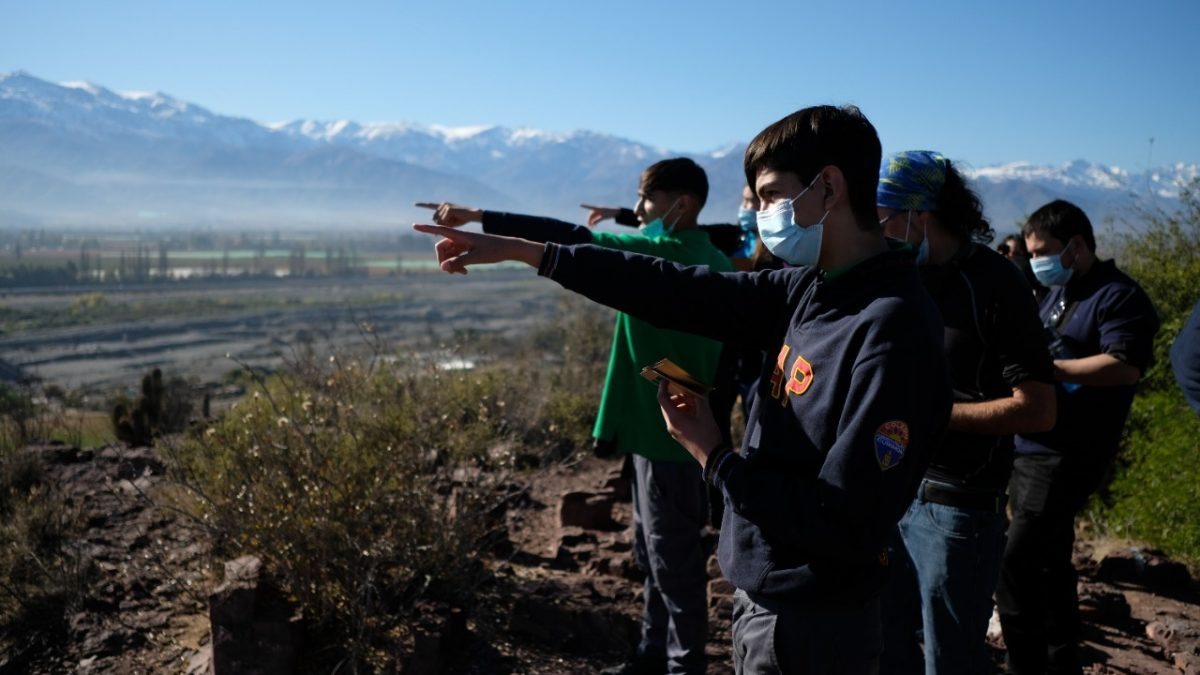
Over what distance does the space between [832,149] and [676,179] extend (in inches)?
82.3

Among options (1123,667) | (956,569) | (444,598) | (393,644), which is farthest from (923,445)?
(1123,667)

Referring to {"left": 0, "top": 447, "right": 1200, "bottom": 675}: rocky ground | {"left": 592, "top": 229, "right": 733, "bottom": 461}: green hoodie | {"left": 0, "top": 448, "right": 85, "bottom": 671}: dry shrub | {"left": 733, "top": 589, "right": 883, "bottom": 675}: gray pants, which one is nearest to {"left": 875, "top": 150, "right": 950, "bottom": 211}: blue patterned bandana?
{"left": 592, "top": 229, "right": 733, "bottom": 461}: green hoodie

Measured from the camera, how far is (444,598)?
4477mm

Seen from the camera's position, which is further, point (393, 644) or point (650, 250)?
point (393, 644)

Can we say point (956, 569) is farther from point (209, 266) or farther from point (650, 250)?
point (209, 266)

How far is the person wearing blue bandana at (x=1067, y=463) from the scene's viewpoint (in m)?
3.80

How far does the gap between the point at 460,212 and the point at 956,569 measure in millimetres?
1891

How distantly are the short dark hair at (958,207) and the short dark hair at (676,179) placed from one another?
1.17m

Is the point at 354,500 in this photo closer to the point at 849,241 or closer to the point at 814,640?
the point at 814,640

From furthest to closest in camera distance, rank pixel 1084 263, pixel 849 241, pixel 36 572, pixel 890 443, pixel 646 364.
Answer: pixel 36 572, pixel 1084 263, pixel 646 364, pixel 849 241, pixel 890 443

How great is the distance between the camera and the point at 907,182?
2.88 metres

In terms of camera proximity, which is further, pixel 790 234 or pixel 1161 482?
pixel 1161 482

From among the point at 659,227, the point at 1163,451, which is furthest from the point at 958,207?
the point at 1163,451

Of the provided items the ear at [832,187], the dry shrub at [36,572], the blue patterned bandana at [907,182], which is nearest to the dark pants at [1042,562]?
the blue patterned bandana at [907,182]
